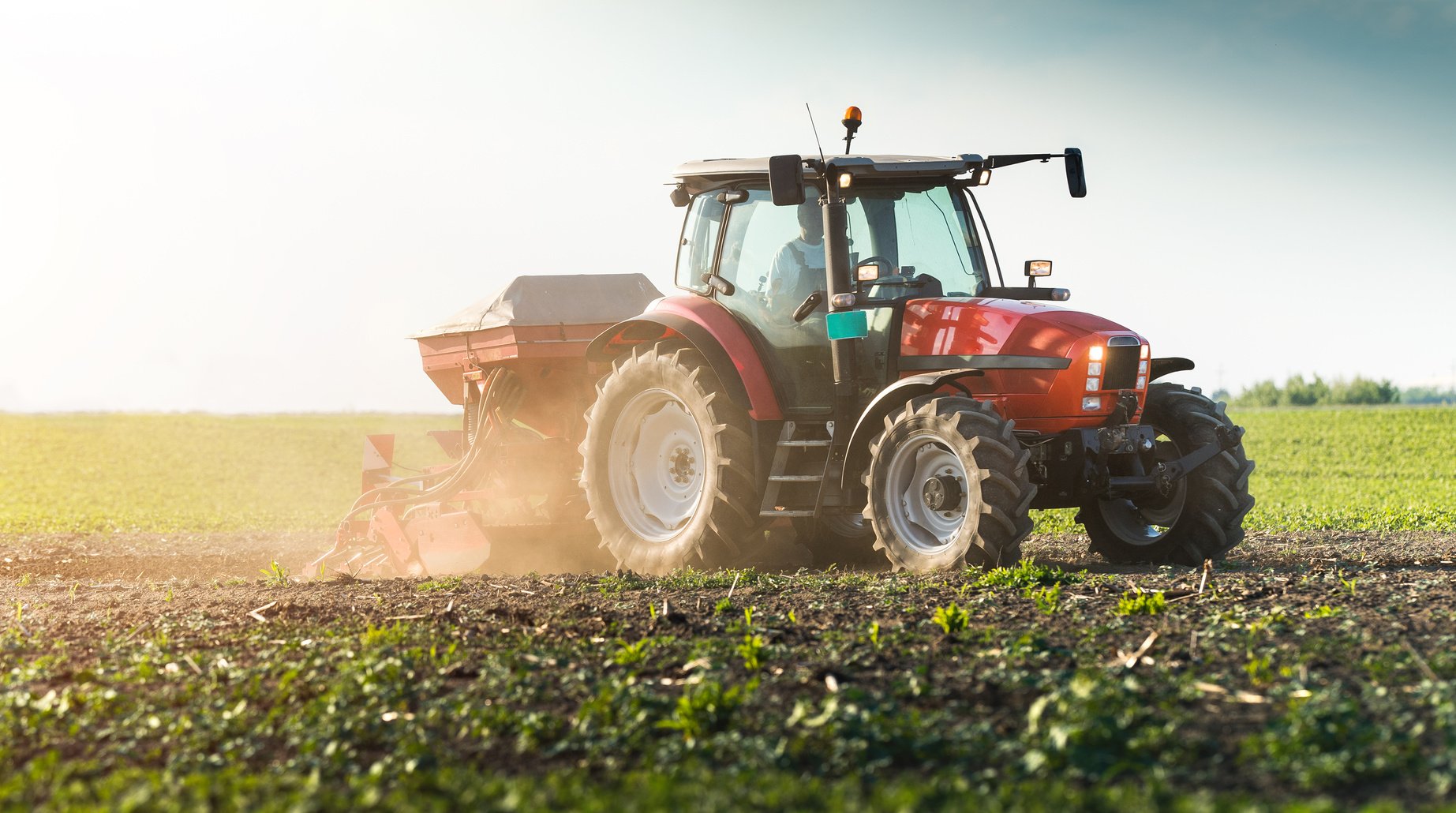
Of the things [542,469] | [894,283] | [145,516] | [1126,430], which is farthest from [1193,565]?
[145,516]

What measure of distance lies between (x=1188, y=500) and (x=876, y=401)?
100 inches

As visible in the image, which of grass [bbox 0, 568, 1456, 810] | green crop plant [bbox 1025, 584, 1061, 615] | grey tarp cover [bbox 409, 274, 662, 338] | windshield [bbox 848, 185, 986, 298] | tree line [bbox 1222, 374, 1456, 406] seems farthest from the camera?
tree line [bbox 1222, 374, 1456, 406]

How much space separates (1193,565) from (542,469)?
538 centimetres

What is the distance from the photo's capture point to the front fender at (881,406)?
321 inches

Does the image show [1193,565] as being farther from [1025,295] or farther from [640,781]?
[640,781]

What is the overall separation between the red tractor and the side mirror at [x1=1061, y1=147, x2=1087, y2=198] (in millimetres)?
13

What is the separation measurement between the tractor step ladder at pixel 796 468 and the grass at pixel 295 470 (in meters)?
4.55

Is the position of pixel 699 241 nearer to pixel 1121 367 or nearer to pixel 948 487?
pixel 948 487

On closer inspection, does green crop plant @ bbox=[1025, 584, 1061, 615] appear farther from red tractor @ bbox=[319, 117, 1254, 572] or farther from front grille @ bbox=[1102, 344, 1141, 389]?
front grille @ bbox=[1102, 344, 1141, 389]

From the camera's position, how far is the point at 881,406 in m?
8.38

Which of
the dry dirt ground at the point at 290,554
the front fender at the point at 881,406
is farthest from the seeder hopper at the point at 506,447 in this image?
the front fender at the point at 881,406

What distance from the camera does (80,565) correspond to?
1298 centimetres

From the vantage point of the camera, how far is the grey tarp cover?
11.5 meters

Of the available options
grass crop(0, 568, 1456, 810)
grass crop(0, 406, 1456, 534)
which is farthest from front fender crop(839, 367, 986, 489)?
grass crop(0, 406, 1456, 534)
